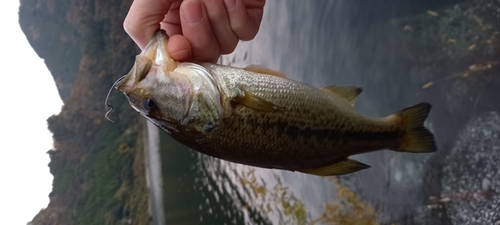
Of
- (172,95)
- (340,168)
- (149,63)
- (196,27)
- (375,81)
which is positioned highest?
(375,81)

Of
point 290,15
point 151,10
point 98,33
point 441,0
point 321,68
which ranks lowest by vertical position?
point 151,10

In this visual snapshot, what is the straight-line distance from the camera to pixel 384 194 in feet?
16.5

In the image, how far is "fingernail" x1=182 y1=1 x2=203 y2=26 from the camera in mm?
2020

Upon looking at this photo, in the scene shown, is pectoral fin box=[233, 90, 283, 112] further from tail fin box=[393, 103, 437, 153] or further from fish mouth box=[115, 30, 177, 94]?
tail fin box=[393, 103, 437, 153]

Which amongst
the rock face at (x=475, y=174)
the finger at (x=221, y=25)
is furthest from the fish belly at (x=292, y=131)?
the rock face at (x=475, y=174)

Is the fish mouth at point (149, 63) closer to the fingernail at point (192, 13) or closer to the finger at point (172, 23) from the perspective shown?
the fingernail at point (192, 13)

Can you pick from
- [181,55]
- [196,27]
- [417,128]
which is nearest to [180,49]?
[181,55]

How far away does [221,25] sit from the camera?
221cm

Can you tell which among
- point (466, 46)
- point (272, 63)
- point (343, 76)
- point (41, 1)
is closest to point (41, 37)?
point (41, 1)

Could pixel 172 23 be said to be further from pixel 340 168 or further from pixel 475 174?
pixel 475 174

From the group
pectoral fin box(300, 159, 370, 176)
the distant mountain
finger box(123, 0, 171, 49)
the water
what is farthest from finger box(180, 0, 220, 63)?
the distant mountain

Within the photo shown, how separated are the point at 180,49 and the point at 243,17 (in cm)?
54

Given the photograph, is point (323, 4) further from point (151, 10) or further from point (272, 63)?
point (151, 10)

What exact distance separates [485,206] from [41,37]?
107ft
